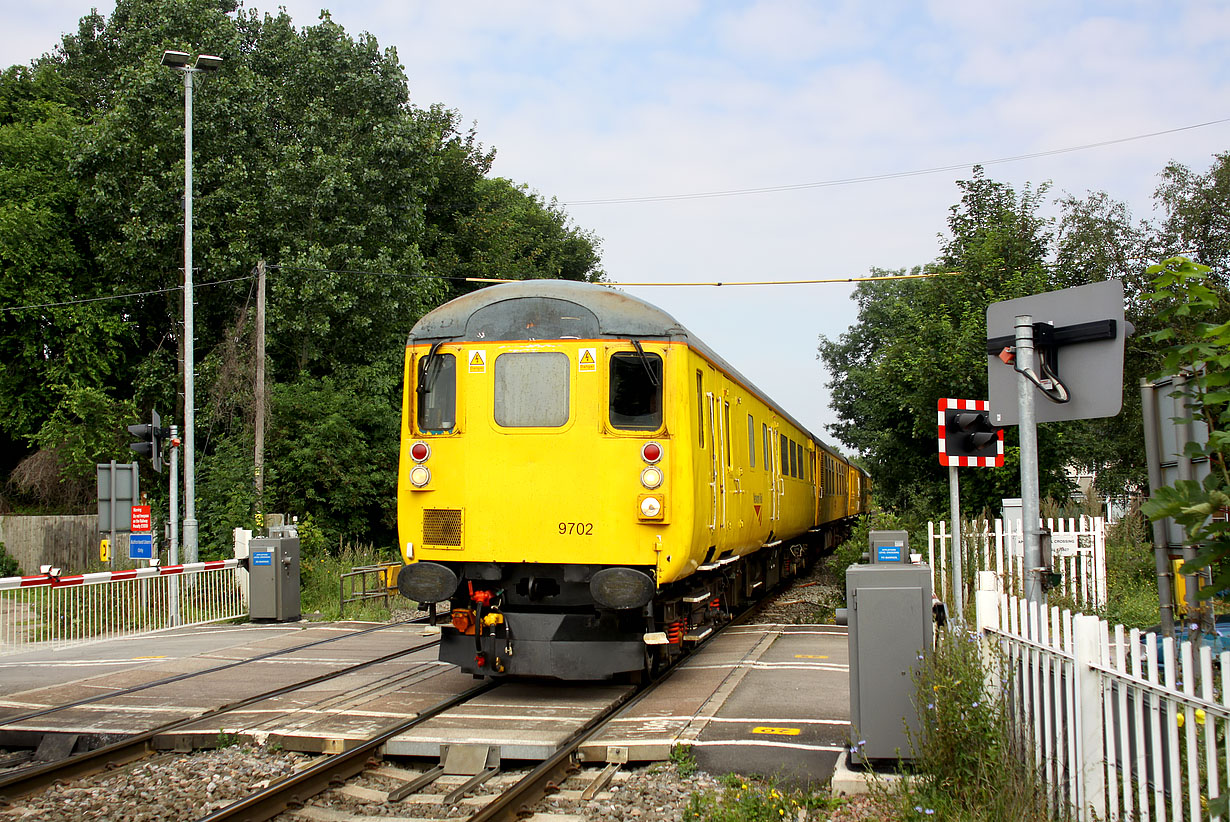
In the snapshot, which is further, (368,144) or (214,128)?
(368,144)

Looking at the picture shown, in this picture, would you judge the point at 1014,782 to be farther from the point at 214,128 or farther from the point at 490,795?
the point at 214,128

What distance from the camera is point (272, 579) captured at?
621 inches

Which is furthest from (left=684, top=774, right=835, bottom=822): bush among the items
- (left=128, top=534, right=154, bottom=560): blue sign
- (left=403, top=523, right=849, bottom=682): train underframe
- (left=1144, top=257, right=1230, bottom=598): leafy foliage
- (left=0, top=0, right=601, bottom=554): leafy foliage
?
(left=0, top=0, right=601, bottom=554): leafy foliage

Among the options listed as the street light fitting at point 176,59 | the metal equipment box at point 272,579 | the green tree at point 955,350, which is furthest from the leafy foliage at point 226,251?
the green tree at point 955,350

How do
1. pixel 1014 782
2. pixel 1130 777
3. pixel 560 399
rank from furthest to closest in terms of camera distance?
pixel 560 399 < pixel 1014 782 < pixel 1130 777

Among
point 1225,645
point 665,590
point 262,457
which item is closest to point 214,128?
point 262,457

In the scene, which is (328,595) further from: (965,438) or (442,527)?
(965,438)

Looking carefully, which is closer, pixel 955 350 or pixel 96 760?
pixel 96 760

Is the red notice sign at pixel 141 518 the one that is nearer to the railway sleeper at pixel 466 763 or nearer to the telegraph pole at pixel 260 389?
the telegraph pole at pixel 260 389

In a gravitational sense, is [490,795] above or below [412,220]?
below

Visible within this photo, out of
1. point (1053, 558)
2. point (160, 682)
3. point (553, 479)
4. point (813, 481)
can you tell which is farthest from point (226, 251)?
point (1053, 558)

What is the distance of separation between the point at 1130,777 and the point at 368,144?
86.7 feet

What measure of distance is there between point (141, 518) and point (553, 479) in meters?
9.66

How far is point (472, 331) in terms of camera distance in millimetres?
9250
